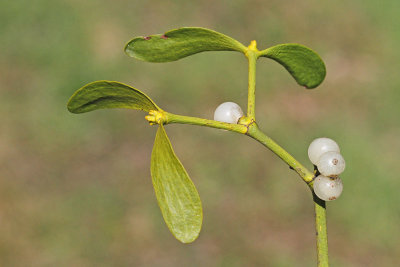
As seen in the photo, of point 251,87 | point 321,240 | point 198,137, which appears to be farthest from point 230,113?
point 198,137

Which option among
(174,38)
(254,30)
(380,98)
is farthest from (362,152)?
(174,38)

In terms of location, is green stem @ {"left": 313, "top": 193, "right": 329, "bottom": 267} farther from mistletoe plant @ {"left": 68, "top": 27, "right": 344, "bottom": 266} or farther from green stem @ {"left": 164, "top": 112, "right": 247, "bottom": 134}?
green stem @ {"left": 164, "top": 112, "right": 247, "bottom": 134}

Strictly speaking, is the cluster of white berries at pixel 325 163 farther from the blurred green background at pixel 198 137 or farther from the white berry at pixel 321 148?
the blurred green background at pixel 198 137

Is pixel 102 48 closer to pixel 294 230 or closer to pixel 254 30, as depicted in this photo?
pixel 254 30

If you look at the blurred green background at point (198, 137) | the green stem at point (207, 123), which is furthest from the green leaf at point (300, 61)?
the blurred green background at point (198, 137)

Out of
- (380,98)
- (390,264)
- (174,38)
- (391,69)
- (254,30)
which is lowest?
(174,38)

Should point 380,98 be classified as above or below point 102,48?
below
